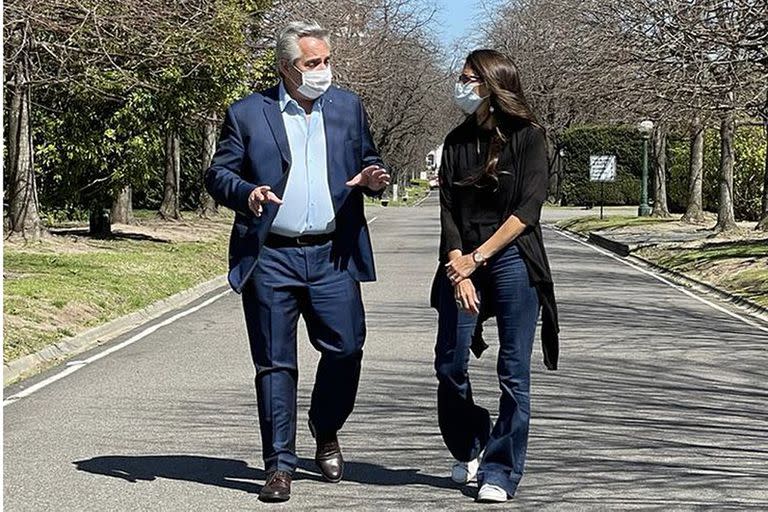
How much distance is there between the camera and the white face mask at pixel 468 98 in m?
6.48

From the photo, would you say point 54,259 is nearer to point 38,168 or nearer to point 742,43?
point 38,168

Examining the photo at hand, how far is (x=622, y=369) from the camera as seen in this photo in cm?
1178

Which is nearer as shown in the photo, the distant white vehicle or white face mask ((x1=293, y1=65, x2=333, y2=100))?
white face mask ((x1=293, y1=65, x2=333, y2=100))

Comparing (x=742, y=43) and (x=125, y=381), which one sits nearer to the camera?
(x=125, y=381)

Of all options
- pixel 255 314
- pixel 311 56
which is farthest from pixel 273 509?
pixel 311 56

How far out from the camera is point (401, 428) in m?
8.73

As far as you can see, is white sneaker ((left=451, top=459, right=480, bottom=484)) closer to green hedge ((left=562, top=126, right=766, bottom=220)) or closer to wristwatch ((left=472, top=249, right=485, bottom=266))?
wristwatch ((left=472, top=249, right=485, bottom=266))

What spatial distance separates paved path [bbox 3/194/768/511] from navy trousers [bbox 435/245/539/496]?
0.24 m

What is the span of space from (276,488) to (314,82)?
6.28 feet

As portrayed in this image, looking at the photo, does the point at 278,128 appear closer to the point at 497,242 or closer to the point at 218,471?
the point at 497,242

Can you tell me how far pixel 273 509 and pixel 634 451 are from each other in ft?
7.90

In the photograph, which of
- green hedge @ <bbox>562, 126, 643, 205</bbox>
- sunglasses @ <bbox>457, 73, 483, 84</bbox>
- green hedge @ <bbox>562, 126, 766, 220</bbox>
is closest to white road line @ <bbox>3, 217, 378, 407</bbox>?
sunglasses @ <bbox>457, 73, 483, 84</bbox>

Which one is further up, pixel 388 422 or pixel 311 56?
pixel 311 56

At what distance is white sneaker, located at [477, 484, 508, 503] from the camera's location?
21.4 feet
